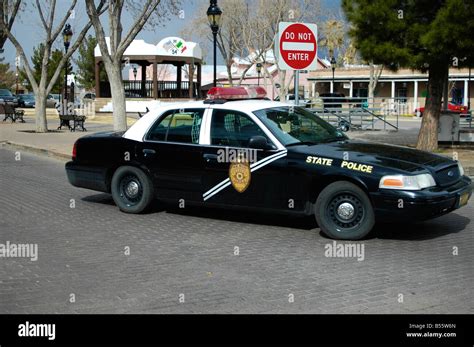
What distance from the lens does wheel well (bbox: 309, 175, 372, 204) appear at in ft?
25.6

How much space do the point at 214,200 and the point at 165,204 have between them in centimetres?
172

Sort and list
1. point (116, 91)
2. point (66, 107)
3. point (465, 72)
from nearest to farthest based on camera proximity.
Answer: point (116, 91)
point (66, 107)
point (465, 72)

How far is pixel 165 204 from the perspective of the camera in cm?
1033

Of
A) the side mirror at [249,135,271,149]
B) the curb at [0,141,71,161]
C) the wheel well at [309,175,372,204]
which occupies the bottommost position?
the curb at [0,141,71,161]

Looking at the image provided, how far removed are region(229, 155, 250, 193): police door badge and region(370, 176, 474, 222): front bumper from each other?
1.63m

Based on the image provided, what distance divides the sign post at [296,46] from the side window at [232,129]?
11.4 feet

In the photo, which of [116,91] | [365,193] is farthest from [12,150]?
[365,193]

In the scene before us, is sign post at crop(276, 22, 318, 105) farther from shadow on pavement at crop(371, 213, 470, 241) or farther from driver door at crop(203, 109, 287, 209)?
shadow on pavement at crop(371, 213, 470, 241)

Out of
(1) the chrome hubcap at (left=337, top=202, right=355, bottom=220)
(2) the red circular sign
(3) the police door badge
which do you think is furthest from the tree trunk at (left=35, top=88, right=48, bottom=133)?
(1) the chrome hubcap at (left=337, top=202, right=355, bottom=220)

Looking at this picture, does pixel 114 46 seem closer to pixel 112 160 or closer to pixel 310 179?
pixel 112 160

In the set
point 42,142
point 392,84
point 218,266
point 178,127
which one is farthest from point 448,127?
point 392,84

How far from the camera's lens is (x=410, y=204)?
7.56 meters

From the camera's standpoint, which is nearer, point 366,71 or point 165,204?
point 165,204

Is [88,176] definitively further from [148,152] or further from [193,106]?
[193,106]
